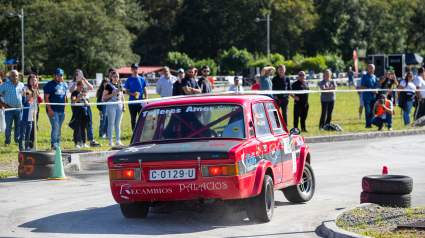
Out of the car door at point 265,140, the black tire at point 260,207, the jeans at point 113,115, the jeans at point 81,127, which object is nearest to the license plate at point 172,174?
the black tire at point 260,207

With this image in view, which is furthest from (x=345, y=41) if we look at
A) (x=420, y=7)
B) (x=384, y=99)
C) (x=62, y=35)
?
(x=384, y=99)

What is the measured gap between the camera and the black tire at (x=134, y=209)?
22.0ft

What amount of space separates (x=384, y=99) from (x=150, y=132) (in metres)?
12.0

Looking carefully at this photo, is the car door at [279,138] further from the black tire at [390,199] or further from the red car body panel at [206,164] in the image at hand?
the black tire at [390,199]

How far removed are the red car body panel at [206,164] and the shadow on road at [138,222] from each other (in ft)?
1.13

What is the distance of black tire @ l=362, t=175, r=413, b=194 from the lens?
6793 mm

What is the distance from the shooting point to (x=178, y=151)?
619 centimetres

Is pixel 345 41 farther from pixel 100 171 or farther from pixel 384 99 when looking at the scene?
pixel 100 171

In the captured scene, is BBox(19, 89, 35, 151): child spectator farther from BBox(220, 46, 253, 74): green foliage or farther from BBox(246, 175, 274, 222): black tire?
BBox(220, 46, 253, 74): green foliage

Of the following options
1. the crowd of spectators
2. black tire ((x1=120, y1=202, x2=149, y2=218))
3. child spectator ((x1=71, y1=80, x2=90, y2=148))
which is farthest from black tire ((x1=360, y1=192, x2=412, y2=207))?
child spectator ((x1=71, y1=80, x2=90, y2=148))

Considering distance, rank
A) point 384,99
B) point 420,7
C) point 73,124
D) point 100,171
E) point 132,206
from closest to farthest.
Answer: point 132,206, point 100,171, point 73,124, point 384,99, point 420,7

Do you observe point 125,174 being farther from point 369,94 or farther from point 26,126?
point 369,94

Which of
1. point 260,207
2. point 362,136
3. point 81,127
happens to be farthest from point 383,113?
point 260,207

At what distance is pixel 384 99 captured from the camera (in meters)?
17.3
